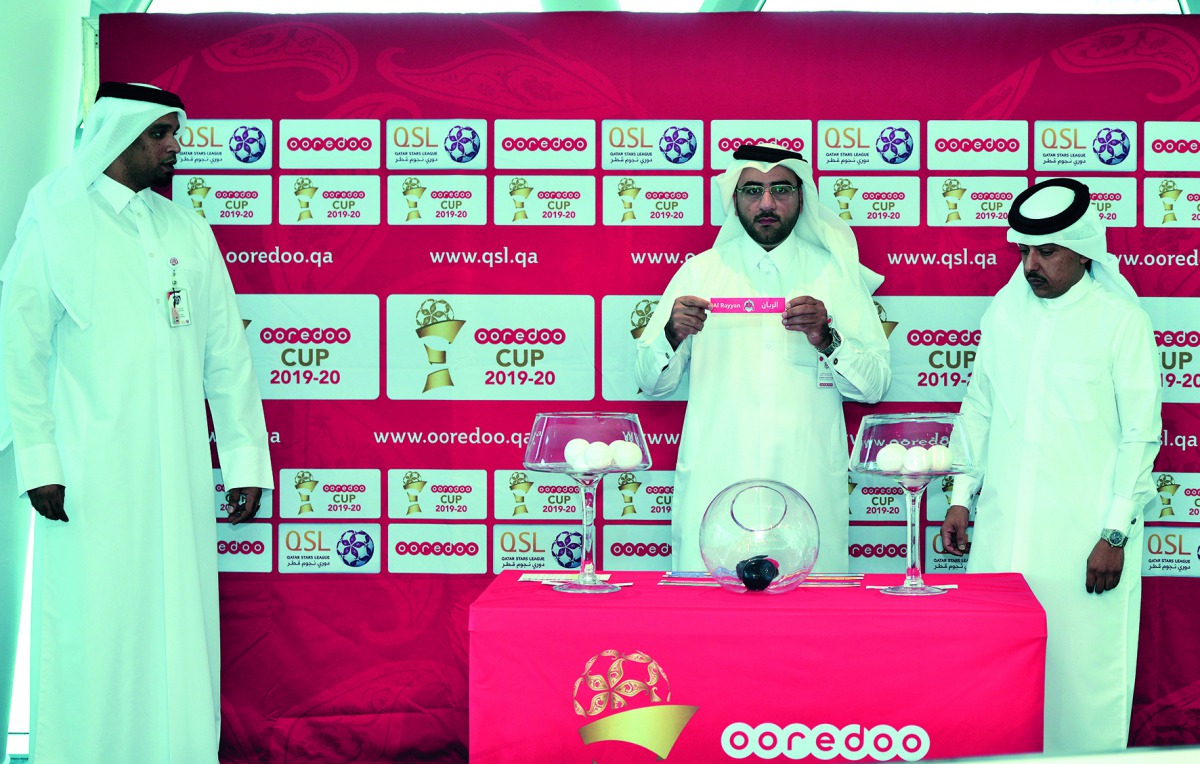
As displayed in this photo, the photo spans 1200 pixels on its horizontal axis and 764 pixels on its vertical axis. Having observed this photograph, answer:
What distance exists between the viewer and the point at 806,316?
310 centimetres

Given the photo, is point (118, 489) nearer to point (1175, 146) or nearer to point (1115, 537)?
point (1115, 537)

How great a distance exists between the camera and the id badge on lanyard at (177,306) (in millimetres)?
3221

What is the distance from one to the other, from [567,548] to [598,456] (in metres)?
1.73

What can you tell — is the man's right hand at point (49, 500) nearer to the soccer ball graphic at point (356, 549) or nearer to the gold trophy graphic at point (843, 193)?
the soccer ball graphic at point (356, 549)

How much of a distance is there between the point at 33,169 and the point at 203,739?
2033 millimetres

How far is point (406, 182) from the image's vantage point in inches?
152

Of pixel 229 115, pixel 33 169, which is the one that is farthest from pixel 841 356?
pixel 33 169

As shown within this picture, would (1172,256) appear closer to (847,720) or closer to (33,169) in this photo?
(847,720)

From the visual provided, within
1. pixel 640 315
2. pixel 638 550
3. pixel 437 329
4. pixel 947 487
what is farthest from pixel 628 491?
pixel 947 487

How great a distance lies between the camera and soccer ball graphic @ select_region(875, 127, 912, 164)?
3.81 m

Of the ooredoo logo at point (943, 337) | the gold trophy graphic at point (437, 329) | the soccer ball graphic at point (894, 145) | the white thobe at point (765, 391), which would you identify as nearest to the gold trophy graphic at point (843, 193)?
the soccer ball graphic at point (894, 145)

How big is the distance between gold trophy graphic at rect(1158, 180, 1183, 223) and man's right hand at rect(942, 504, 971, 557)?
143 centimetres

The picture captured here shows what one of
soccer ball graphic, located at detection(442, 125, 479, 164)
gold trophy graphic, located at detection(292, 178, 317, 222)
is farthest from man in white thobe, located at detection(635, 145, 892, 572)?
gold trophy graphic, located at detection(292, 178, 317, 222)

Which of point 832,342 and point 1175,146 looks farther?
point 1175,146
